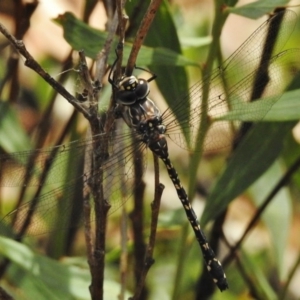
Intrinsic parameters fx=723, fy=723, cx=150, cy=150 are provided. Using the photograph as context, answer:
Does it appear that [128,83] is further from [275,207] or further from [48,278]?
[275,207]

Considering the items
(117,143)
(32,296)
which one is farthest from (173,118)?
(32,296)

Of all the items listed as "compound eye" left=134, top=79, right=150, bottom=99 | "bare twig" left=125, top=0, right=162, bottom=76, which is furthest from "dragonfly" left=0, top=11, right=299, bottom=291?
"bare twig" left=125, top=0, right=162, bottom=76

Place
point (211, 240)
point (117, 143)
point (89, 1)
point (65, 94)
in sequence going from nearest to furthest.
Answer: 1. point (65, 94)
2. point (117, 143)
3. point (89, 1)
4. point (211, 240)

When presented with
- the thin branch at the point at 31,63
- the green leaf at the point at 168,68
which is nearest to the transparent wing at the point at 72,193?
the green leaf at the point at 168,68

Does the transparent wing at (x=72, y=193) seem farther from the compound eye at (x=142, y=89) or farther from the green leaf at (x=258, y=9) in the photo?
the green leaf at (x=258, y=9)

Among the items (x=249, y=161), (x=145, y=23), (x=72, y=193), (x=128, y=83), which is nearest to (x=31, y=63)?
(x=145, y=23)

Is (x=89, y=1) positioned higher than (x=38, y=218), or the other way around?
(x=89, y=1)

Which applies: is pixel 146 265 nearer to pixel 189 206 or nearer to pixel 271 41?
pixel 189 206
